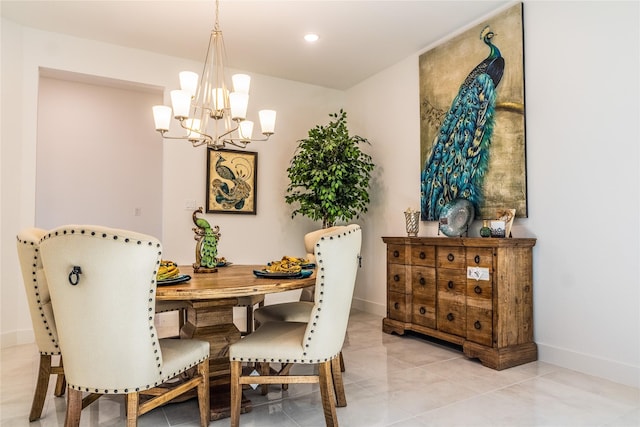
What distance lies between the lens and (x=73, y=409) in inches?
62.5

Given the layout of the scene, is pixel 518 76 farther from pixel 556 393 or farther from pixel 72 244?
pixel 72 244

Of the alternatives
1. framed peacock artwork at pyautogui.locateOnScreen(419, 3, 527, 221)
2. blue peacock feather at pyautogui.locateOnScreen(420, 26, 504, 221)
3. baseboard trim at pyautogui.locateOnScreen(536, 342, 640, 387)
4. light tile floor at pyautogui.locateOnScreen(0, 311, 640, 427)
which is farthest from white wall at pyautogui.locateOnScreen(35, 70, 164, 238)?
baseboard trim at pyautogui.locateOnScreen(536, 342, 640, 387)

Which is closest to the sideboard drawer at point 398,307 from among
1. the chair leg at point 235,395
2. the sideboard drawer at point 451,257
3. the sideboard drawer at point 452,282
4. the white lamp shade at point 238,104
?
the sideboard drawer at point 452,282

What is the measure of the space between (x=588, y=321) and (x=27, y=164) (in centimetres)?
464

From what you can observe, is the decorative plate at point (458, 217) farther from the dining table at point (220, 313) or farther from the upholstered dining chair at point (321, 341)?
the upholstered dining chair at point (321, 341)

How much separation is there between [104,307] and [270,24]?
114 inches

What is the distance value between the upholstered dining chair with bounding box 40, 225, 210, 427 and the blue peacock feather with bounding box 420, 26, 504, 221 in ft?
8.95

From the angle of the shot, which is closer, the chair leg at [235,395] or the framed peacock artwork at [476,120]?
the chair leg at [235,395]

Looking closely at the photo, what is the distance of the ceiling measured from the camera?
3.22 m

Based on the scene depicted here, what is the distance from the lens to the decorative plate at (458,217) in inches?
129

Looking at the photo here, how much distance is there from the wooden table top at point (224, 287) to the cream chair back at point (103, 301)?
16 cm

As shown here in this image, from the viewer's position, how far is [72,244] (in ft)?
4.74

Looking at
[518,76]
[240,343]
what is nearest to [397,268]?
[518,76]

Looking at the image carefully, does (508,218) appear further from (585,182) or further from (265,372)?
(265,372)
